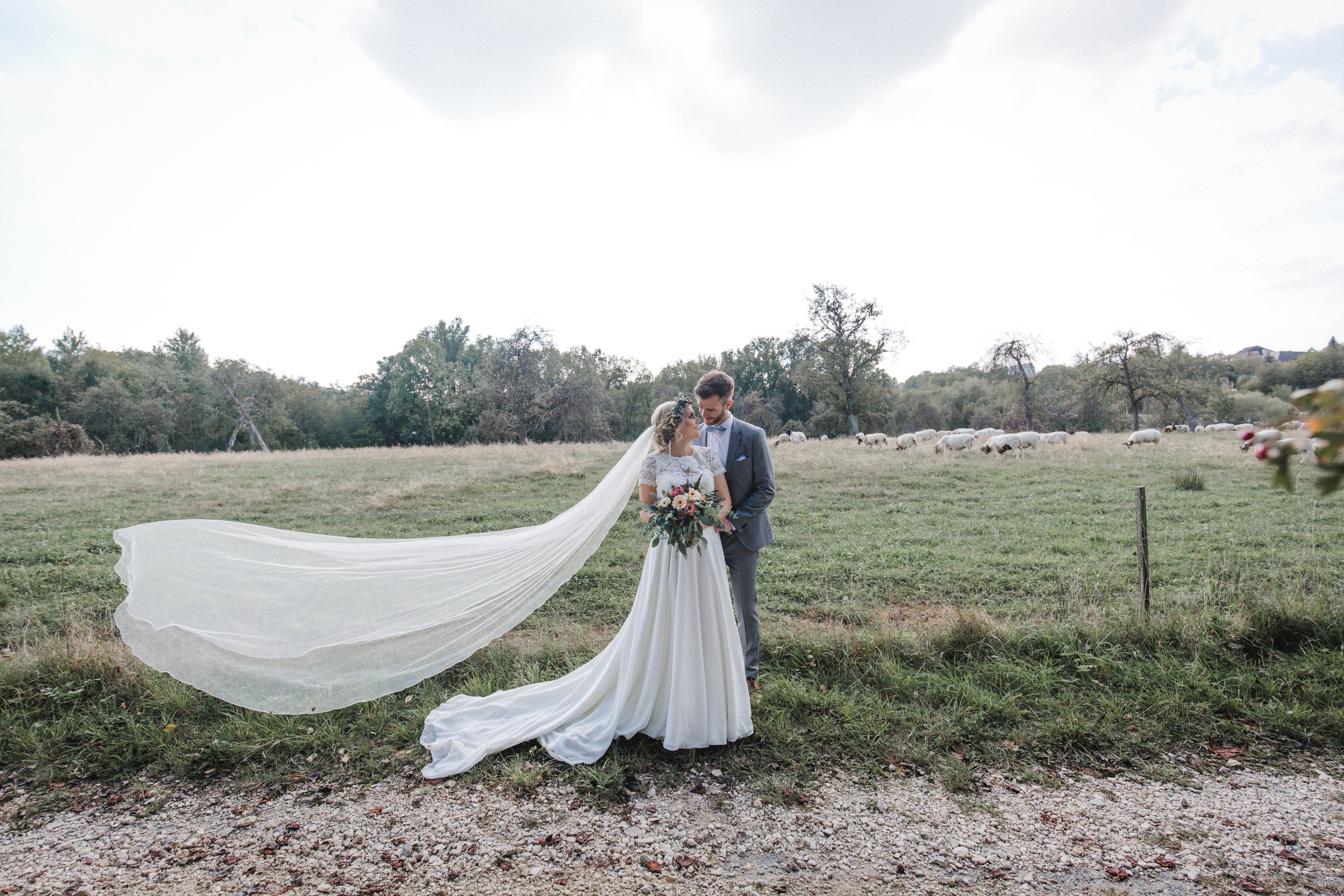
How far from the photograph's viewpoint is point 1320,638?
5090mm

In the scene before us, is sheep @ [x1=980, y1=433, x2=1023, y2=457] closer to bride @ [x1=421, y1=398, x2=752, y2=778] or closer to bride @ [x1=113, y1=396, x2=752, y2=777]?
bride @ [x1=113, y1=396, x2=752, y2=777]

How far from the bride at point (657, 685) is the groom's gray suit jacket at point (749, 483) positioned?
1.43ft

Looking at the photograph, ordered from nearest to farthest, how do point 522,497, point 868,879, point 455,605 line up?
point 868,879
point 455,605
point 522,497

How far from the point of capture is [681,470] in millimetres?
4434

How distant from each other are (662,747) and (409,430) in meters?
58.6

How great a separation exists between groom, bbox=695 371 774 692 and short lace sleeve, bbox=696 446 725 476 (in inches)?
8.5

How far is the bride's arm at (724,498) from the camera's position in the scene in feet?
14.5

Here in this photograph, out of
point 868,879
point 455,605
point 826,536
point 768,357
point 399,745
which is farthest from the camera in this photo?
point 768,357

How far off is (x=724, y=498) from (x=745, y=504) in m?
0.39

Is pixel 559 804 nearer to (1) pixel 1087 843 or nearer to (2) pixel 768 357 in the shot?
(1) pixel 1087 843

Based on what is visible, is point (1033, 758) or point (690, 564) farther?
point (690, 564)

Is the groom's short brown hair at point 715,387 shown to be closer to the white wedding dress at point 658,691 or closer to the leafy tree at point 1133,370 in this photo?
the white wedding dress at point 658,691

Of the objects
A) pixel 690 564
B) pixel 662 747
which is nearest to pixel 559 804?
pixel 662 747

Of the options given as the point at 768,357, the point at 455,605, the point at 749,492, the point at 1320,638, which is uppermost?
the point at 768,357
